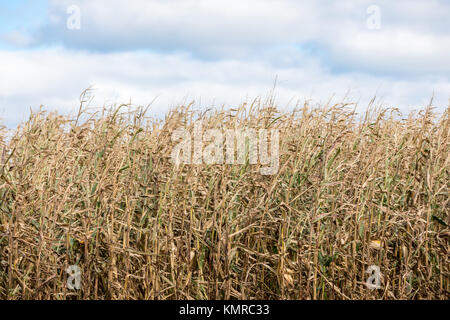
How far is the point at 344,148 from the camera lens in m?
5.07

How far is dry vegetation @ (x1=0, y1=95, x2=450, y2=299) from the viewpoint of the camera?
12.5 ft

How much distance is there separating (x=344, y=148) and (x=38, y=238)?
3020 millimetres

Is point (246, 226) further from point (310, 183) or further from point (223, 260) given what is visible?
point (310, 183)

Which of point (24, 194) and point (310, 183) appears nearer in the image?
point (24, 194)

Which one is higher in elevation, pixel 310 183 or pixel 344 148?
pixel 344 148

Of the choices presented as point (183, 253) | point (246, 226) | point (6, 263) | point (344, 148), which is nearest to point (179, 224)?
point (183, 253)
